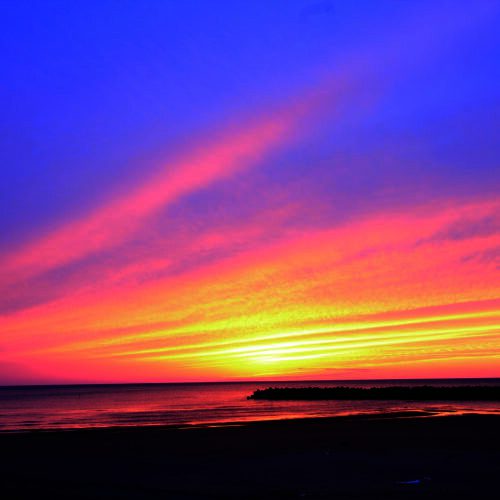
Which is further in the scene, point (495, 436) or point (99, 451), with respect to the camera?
point (495, 436)

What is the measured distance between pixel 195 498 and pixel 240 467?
5.40 metres

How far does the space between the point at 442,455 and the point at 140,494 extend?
36.4 feet

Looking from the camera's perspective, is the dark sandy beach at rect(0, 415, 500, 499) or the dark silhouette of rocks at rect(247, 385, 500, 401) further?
the dark silhouette of rocks at rect(247, 385, 500, 401)

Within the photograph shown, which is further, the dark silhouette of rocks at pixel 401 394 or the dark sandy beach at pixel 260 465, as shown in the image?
the dark silhouette of rocks at pixel 401 394

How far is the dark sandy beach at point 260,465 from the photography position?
566 inches

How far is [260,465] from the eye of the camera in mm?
19078

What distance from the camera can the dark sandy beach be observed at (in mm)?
14383

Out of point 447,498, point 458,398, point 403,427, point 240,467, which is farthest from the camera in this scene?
point 458,398

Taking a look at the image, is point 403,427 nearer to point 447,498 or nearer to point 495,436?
point 495,436

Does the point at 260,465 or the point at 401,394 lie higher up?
the point at 260,465

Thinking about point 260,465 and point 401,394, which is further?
point 401,394

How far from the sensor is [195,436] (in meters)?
31.3

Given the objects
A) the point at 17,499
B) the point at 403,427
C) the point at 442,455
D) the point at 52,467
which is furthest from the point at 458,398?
the point at 17,499

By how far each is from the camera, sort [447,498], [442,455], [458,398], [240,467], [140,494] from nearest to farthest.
Answer: [447,498] → [140,494] → [240,467] → [442,455] → [458,398]
